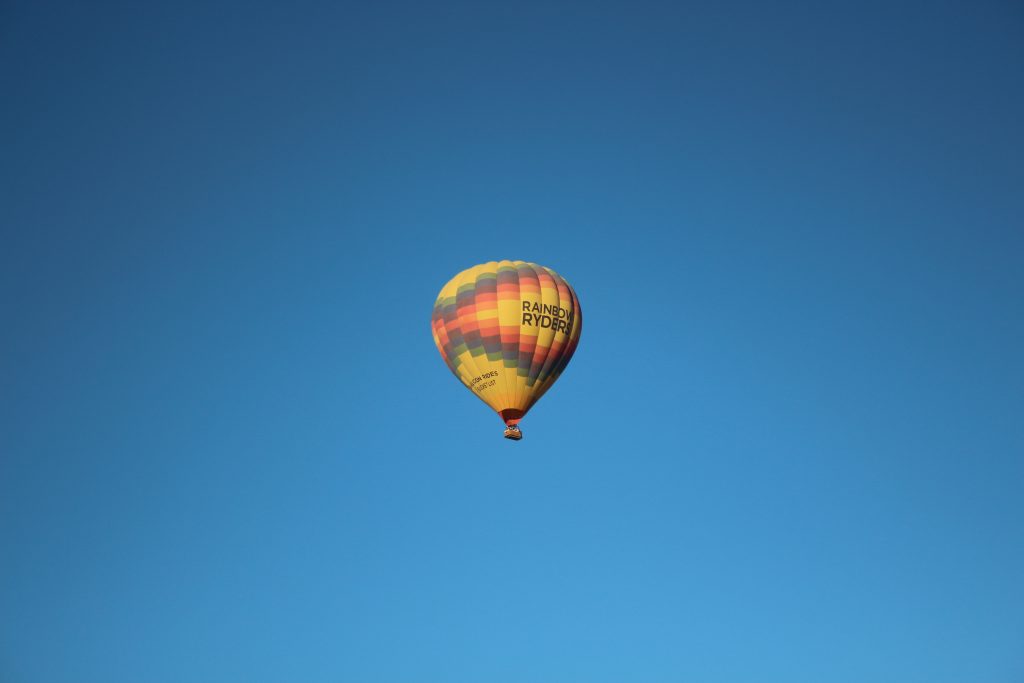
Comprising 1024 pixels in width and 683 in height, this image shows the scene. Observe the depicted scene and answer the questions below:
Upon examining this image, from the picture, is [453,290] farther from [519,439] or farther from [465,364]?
[519,439]

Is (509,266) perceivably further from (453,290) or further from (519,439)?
(519,439)

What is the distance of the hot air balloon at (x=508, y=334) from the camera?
5600cm

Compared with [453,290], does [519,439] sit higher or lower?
lower

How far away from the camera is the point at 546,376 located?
5697 centimetres

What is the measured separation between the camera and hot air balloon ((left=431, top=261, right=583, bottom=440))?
56.0 meters

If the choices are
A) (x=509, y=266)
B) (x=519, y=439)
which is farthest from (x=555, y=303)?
(x=519, y=439)

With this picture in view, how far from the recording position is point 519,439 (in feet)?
182

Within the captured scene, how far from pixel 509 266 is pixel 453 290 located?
2805 millimetres

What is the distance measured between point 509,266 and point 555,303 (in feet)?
9.23

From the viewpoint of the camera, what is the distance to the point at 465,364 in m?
57.1

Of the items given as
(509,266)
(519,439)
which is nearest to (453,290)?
(509,266)

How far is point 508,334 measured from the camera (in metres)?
55.9

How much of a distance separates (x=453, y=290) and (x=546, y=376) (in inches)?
→ 231

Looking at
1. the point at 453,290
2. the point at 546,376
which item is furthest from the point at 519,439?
the point at 453,290
